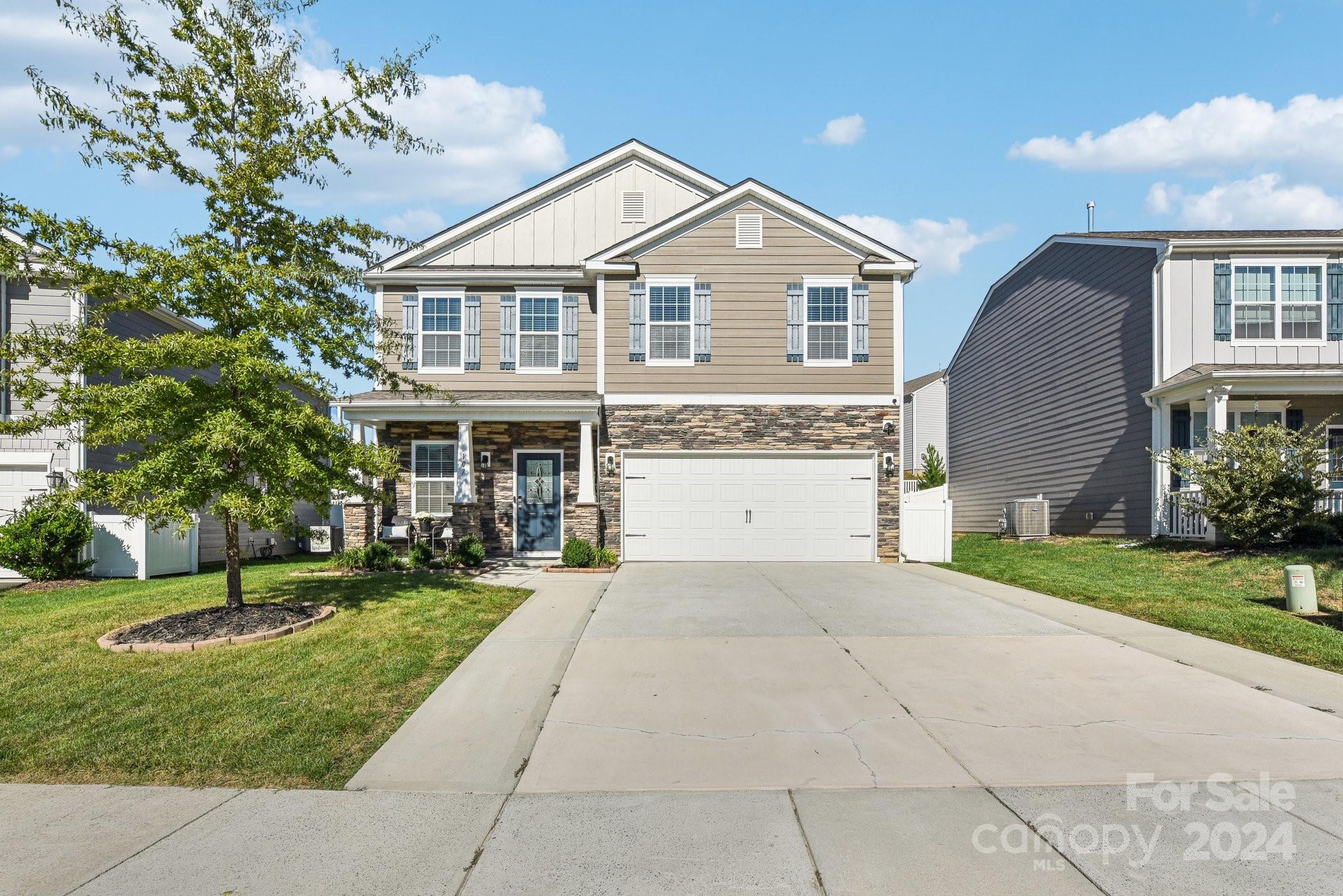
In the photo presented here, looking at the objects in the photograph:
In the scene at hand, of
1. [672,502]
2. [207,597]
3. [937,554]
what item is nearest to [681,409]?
[672,502]

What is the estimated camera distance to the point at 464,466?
15.2m

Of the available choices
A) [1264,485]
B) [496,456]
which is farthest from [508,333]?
[1264,485]

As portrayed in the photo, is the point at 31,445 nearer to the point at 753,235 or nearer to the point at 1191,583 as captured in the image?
the point at 753,235

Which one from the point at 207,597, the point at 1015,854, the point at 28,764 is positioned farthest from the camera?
the point at 207,597

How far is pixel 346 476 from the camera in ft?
30.1

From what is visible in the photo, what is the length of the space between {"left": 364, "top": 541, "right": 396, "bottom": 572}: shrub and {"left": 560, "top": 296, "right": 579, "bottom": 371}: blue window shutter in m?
5.07

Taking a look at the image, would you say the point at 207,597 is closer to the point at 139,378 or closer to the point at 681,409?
the point at 139,378

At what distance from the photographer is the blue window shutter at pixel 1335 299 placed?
54.2 ft

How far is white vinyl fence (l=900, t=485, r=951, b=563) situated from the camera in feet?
51.3

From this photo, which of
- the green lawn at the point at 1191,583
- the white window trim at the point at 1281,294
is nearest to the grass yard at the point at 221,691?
the green lawn at the point at 1191,583

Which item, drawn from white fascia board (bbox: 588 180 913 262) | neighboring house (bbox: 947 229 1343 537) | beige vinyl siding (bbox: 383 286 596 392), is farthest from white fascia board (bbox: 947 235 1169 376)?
beige vinyl siding (bbox: 383 286 596 392)

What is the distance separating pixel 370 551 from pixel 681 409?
6.34 m

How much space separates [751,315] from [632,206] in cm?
436

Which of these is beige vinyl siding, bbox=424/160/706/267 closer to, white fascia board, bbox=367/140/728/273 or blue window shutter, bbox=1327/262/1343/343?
white fascia board, bbox=367/140/728/273
